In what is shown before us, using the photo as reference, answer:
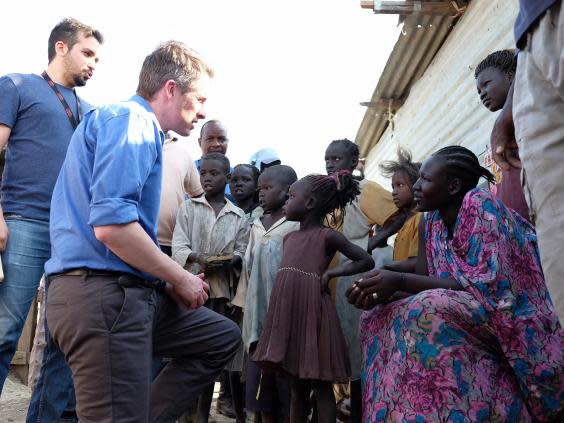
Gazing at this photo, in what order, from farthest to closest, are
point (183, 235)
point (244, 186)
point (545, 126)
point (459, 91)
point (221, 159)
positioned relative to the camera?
point (459, 91)
point (244, 186)
point (221, 159)
point (183, 235)
point (545, 126)

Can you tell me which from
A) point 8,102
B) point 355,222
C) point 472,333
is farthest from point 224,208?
point 472,333

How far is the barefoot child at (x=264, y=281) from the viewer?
12.7ft

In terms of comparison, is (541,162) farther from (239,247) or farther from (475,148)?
(475,148)

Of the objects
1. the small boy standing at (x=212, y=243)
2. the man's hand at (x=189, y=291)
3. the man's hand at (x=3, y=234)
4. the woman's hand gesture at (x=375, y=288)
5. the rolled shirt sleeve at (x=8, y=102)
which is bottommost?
the small boy standing at (x=212, y=243)

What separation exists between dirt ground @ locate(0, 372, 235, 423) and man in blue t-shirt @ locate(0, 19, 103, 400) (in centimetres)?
215

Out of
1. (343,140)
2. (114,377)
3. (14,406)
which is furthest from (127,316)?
(14,406)

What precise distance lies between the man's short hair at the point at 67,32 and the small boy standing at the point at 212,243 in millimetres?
1391

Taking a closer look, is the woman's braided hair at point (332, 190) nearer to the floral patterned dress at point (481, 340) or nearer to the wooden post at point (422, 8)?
the floral patterned dress at point (481, 340)

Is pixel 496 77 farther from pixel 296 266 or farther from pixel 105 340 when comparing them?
pixel 105 340

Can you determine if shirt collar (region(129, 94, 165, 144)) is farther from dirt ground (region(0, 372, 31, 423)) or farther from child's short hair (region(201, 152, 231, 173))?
dirt ground (region(0, 372, 31, 423))

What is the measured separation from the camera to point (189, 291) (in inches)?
100

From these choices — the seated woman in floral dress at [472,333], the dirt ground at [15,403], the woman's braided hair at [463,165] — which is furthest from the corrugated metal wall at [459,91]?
the dirt ground at [15,403]

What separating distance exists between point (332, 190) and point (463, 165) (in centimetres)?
106

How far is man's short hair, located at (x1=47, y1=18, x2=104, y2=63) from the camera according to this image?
3.77 meters
